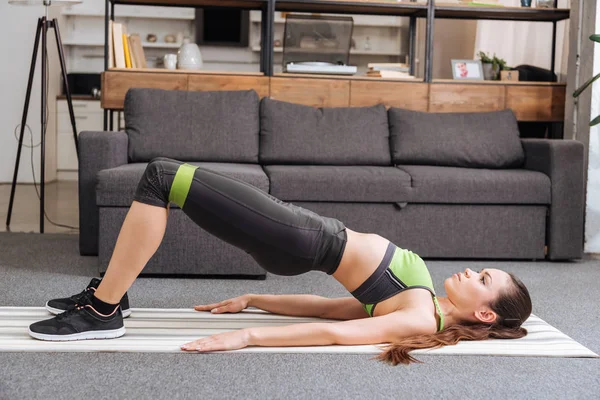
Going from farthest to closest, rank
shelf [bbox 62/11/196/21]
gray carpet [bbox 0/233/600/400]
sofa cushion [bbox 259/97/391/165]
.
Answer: shelf [bbox 62/11/196/21] < sofa cushion [bbox 259/97/391/165] < gray carpet [bbox 0/233/600/400]

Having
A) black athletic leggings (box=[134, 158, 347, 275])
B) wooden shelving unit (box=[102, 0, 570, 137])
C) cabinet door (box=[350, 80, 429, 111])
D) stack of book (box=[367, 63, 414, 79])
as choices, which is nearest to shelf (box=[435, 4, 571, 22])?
wooden shelving unit (box=[102, 0, 570, 137])

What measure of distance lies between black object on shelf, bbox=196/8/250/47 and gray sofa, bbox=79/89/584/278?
399 cm

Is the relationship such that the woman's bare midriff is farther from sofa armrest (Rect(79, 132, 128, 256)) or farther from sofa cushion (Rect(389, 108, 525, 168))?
sofa cushion (Rect(389, 108, 525, 168))

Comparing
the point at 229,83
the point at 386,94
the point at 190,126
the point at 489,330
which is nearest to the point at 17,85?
the point at 229,83

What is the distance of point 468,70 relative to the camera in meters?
5.00

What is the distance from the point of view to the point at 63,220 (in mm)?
5215

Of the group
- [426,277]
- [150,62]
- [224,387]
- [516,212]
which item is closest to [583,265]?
[516,212]

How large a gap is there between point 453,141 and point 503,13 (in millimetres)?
1203

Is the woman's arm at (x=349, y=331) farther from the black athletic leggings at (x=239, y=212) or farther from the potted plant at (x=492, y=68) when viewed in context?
the potted plant at (x=492, y=68)

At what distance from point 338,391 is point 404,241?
203 cm

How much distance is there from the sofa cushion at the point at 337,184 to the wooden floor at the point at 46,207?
5.14 feet

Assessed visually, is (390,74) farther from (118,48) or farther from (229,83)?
(118,48)

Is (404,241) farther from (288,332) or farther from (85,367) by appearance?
(85,367)

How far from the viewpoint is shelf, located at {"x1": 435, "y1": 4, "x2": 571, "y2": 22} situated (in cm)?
486
